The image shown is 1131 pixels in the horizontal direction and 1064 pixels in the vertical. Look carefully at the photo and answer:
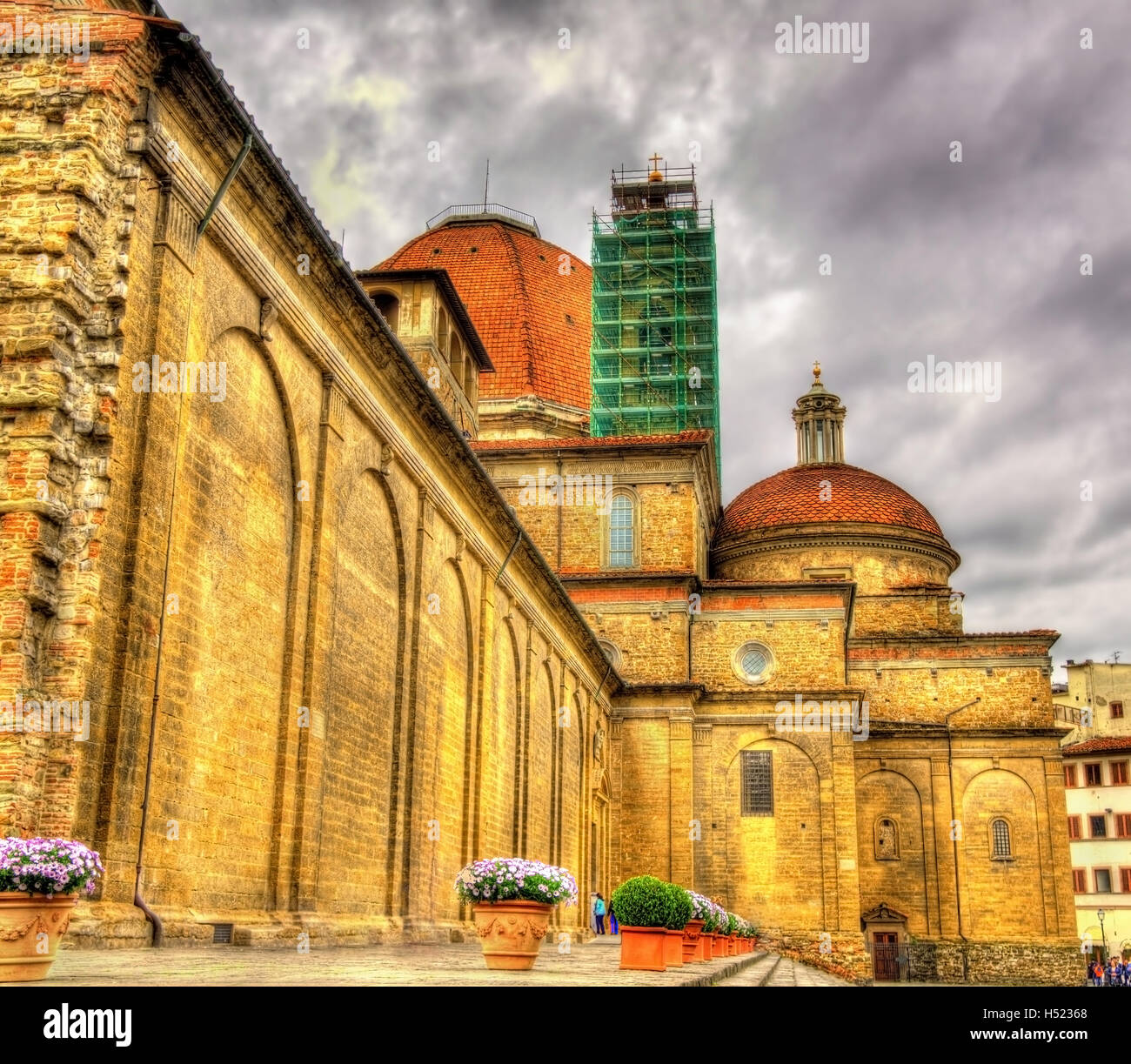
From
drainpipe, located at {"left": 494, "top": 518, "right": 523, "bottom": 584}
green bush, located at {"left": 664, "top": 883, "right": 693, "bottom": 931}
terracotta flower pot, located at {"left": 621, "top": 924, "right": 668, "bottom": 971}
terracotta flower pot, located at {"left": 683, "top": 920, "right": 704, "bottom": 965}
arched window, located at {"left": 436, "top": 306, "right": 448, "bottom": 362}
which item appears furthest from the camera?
arched window, located at {"left": 436, "top": 306, "right": 448, "bottom": 362}

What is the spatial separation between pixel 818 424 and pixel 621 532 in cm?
1743

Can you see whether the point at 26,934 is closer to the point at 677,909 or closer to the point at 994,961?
the point at 677,909

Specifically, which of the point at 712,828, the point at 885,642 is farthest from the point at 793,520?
the point at 712,828

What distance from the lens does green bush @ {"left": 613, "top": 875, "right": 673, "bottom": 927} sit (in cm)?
1292

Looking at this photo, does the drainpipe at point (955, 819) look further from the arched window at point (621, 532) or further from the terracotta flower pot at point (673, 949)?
the terracotta flower pot at point (673, 949)

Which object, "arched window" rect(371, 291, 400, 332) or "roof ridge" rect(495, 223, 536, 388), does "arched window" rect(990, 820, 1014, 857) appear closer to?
"roof ridge" rect(495, 223, 536, 388)

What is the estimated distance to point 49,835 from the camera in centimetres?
1004

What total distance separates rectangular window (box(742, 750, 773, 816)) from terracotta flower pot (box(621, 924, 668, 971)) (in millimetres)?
27005

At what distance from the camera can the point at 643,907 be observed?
42.5ft

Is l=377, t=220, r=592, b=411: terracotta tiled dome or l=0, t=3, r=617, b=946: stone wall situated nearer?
l=0, t=3, r=617, b=946: stone wall

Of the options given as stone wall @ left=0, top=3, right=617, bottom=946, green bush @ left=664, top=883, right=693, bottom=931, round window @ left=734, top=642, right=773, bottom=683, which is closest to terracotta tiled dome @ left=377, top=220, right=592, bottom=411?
round window @ left=734, top=642, right=773, bottom=683

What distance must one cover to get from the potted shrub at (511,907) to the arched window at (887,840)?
1429 inches
